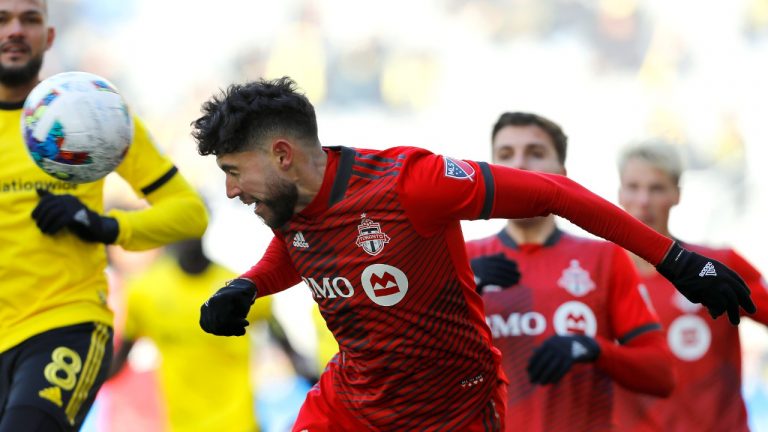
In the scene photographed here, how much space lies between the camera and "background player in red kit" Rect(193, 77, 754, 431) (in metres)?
4.49

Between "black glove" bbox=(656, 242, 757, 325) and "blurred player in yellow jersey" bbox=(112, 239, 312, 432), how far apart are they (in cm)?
484

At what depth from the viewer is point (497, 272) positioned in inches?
236

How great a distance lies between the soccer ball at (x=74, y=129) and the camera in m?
5.23

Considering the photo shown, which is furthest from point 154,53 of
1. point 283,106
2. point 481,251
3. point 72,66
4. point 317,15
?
point 283,106

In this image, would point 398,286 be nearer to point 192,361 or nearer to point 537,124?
point 537,124

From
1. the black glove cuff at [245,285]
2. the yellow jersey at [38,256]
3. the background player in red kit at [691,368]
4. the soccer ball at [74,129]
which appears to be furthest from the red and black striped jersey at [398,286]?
the background player in red kit at [691,368]

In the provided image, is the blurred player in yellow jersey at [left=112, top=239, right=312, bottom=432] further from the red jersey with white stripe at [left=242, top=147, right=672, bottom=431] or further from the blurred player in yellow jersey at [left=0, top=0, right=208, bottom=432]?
the red jersey with white stripe at [left=242, top=147, right=672, bottom=431]

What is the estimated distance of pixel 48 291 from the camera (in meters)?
5.62

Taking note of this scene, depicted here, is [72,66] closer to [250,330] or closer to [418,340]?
[250,330]

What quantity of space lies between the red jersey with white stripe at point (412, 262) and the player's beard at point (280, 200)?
7 centimetres

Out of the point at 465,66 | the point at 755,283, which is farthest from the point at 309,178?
the point at 465,66

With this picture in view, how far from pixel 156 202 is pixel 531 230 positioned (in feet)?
5.89

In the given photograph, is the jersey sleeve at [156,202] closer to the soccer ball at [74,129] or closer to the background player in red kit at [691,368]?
the soccer ball at [74,129]

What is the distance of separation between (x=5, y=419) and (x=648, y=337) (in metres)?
2.84
